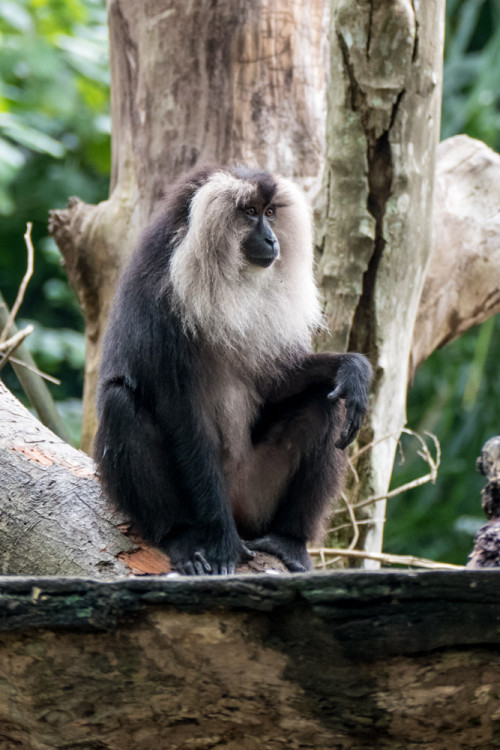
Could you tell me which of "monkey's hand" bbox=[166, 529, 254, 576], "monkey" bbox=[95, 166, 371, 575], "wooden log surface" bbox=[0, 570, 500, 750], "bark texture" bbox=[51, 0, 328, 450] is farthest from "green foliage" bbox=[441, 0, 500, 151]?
"wooden log surface" bbox=[0, 570, 500, 750]

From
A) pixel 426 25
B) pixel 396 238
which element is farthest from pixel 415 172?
pixel 426 25

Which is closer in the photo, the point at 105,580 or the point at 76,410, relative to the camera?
the point at 105,580

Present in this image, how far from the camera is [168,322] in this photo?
11.2ft

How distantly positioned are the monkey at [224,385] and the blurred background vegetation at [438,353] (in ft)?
13.0

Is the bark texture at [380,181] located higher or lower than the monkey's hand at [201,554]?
higher

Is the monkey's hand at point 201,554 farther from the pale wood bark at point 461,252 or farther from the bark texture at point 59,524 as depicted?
the pale wood bark at point 461,252

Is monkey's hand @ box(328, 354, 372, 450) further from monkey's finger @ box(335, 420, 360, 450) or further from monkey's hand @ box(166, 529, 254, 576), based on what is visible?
monkey's hand @ box(166, 529, 254, 576)

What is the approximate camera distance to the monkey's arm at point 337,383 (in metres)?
3.54

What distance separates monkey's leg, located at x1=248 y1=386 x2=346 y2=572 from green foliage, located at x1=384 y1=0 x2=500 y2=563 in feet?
22.7

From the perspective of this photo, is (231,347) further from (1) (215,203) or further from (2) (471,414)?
(2) (471,414)

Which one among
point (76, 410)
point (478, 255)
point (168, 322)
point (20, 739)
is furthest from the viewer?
point (76, 410)

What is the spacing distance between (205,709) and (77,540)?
1.39 m

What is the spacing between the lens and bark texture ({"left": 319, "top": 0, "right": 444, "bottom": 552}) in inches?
153

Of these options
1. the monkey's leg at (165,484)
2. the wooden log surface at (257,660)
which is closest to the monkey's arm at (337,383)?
the monkey's leg at (165,484)
